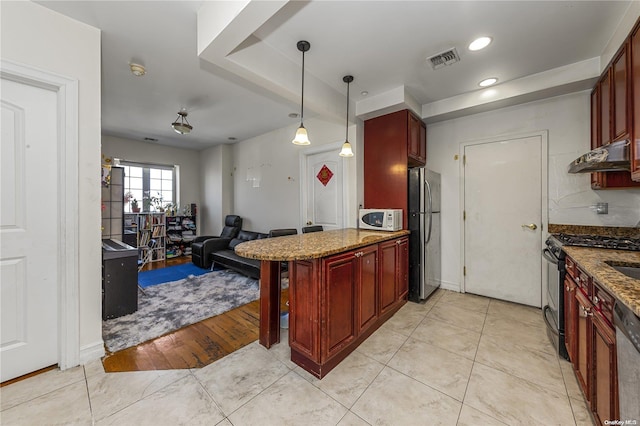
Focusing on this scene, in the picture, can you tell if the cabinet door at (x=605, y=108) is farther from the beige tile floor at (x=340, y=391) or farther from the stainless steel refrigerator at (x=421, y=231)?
the beige tile floor at (x=340, y=391)

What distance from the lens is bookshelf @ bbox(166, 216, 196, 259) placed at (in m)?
5.71

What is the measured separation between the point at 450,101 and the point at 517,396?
310 centimetres

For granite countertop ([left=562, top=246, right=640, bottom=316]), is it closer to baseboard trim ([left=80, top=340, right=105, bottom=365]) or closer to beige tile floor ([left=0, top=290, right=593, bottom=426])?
beige tile floor ([left=0, top=290, right=593, bottom=426])

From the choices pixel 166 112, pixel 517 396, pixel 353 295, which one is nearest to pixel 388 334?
pixel 353 295

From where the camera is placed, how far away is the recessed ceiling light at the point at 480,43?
2086mm

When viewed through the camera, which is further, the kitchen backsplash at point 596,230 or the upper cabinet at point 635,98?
the kitchen backsplash at point 596,230

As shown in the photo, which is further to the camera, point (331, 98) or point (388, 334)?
point (331, 98)

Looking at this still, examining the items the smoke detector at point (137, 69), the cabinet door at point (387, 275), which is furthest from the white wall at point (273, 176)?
the smoke detector at point (137, 69)

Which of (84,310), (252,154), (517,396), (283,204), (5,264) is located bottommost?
(517,396)

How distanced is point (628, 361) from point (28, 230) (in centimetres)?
338

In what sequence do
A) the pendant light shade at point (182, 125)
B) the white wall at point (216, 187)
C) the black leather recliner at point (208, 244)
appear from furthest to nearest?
1. the white wall at point (216, 187)
2. the black leather recliner at point (208, 244)
3. the pendant light shade at point (182, 125)

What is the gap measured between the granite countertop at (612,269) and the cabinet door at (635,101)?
53 centimetres

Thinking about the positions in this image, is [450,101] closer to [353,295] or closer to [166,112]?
[353,295]

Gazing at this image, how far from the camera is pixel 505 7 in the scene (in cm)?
175
